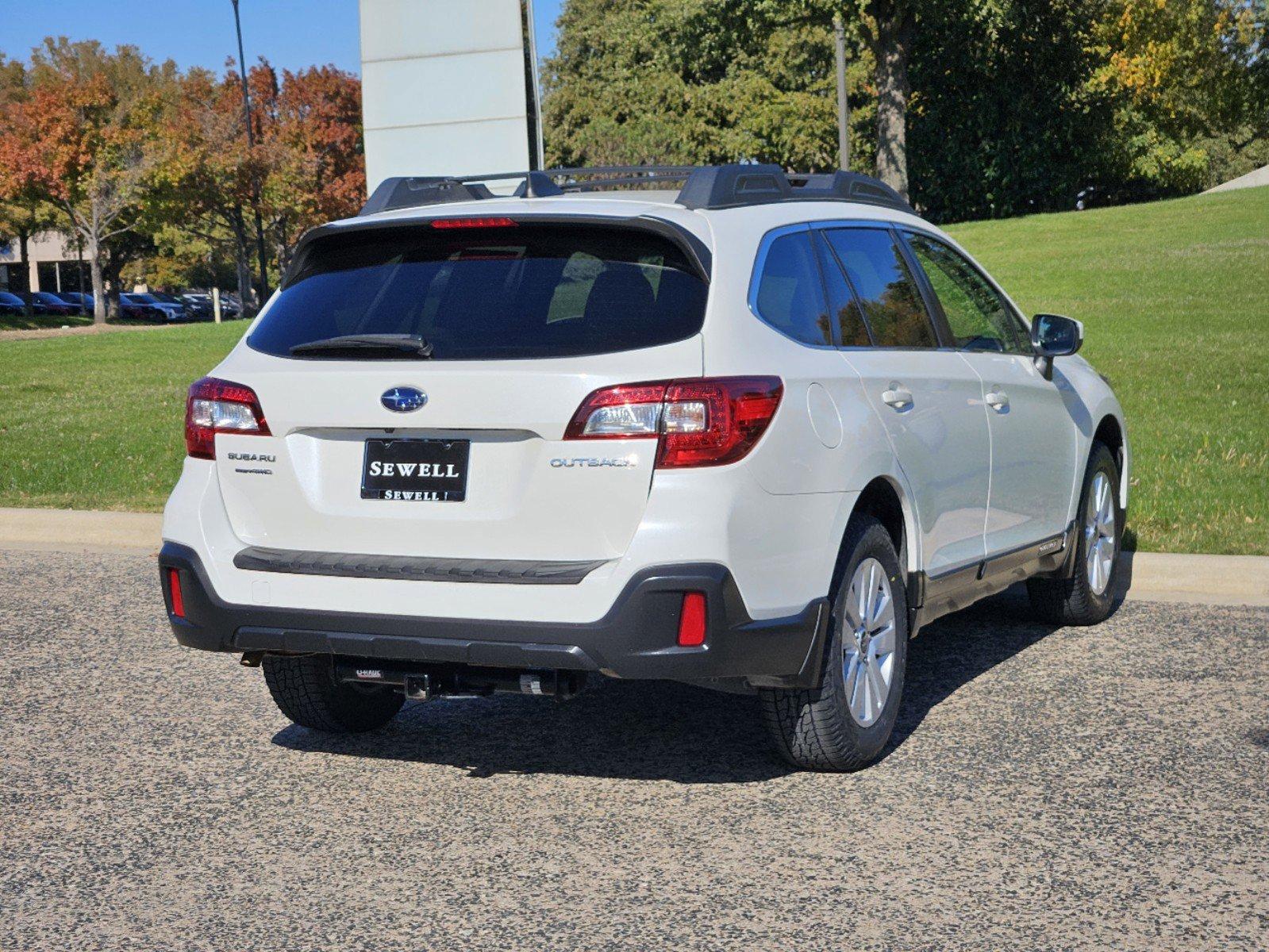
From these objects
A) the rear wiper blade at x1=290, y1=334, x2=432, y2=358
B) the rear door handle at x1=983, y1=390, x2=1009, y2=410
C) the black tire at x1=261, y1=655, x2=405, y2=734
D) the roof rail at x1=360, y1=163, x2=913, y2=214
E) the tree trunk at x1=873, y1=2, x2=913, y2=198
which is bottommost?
the black tire at x1=261, y1=655, x2=405, y2=734

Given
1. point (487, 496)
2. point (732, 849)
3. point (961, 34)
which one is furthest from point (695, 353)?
point (961, 34)

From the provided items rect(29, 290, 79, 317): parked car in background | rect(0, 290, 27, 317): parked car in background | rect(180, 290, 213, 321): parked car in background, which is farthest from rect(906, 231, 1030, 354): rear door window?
rect(29, 290, 79, 317): parked car in background

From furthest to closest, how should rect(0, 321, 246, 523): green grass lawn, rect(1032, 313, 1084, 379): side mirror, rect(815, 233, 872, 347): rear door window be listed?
1. rect(0, 321, 246, 523): green grass lawn
2. rect(1032, 313, 1084, 379): side mirror
3. rect(815, 233, 872, 347): rear door window

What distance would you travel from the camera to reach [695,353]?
453cm

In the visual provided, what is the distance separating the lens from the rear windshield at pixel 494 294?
4.66m

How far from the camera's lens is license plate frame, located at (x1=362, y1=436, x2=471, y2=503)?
4602mm

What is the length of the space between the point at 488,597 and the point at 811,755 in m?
1.31

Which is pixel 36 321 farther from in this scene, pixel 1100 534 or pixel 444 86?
pixel 1100 534

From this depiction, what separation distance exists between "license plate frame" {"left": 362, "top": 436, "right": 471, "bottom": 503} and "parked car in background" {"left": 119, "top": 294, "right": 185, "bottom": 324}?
71.8 m

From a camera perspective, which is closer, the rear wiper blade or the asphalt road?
the asphalt road

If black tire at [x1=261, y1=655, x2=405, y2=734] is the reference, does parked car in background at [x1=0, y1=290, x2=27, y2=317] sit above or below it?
below

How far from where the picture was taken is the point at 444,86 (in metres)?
17.9

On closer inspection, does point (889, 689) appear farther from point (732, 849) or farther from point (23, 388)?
point (23, 388)

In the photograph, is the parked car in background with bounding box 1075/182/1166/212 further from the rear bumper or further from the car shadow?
the rear bumper
